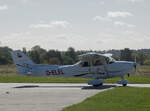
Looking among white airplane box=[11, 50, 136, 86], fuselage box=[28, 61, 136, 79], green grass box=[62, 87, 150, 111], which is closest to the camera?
green grass box=[62, 87, 150, 111]

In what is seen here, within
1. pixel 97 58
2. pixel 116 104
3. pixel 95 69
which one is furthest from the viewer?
pixel 95 69

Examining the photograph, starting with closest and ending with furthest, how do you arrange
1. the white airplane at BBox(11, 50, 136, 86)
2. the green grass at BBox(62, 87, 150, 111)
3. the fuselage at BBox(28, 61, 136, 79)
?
the green grass at BBox(62, 87, 150, 111) → the white airplane at BBox(11, 50, 136, 86) → the fuselage at BBox(28, 61, 136, 79)

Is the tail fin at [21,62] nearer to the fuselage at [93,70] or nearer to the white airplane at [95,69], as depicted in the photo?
the white airplane at [95,69]

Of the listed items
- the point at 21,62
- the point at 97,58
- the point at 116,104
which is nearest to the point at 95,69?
the point at 97,58

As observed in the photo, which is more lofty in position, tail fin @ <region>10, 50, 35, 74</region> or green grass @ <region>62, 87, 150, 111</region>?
tail fin @ <region>10, 50, 35, 74</region>

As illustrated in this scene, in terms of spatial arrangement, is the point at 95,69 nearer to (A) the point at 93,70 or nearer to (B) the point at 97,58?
(A) the point at 93,70

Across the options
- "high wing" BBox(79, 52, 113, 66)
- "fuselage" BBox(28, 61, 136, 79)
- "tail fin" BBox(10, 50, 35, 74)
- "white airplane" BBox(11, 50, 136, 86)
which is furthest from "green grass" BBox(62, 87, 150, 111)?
"tail fin" BBox(10, 50, 35, 74)

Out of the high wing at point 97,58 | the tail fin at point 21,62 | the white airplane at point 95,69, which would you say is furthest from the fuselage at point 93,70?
the tail fin at point 21,62

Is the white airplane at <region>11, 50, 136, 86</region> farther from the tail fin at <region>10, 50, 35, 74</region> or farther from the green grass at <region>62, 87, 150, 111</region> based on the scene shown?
the green grass at <region>62, 87, 150, 111</region>

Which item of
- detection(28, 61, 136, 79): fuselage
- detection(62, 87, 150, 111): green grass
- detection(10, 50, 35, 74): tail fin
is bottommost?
detection(62, 87, 150, 111): green grass

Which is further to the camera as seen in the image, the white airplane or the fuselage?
the fuselage

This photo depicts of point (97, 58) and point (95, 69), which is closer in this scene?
point (97, 58)

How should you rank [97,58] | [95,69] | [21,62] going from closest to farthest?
[97,58] → [95,69] → [21,62]

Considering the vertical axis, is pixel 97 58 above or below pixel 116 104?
above
